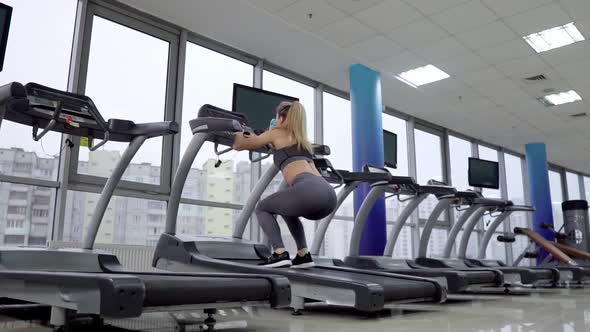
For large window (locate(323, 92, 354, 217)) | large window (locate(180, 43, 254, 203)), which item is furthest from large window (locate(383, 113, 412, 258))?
large window (locate(180, 43, 254, 203))

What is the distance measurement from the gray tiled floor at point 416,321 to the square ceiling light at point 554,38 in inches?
130

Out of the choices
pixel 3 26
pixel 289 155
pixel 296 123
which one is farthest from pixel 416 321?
pixel 3 26

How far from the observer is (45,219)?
15.2ft

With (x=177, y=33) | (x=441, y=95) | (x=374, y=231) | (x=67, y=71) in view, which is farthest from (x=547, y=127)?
(x=67, y=71)

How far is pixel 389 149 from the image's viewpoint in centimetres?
706

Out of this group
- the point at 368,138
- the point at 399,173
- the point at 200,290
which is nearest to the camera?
the point at 200,290

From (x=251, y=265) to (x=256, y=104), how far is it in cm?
193

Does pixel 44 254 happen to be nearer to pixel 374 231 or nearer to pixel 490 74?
pixel 374 231

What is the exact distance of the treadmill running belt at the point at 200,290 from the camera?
6.41 ft

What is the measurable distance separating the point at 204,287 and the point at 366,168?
8.76 ft

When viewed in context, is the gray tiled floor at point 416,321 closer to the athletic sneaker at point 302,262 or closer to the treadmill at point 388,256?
the athletic sneaker at point 302,262

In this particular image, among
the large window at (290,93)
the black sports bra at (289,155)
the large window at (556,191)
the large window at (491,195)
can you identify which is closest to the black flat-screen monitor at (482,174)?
the large window at (491,195)

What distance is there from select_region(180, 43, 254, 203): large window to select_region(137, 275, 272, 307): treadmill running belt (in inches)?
138

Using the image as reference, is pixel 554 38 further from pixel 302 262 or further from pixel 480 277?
pixel 302 262
